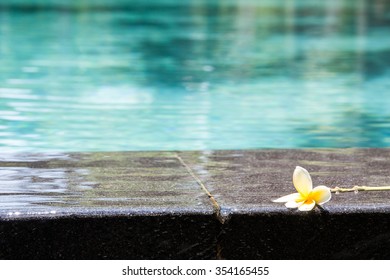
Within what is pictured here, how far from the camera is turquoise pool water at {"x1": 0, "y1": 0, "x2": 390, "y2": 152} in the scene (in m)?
4.97

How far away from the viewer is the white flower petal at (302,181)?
2.49 meters

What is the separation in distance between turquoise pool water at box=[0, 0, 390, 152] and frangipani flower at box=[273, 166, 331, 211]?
7.06ft

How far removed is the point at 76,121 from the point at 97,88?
4.77 ft

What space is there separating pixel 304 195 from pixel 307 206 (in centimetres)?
4

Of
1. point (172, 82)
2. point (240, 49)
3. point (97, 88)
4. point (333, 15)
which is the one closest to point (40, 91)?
point (97, 88)

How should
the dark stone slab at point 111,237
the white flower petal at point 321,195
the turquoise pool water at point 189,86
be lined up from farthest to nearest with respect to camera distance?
the turquoise pool water at point 189,86 < the white flower petal at point 321,195 < the dark stone slab at point 111,237

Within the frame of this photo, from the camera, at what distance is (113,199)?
2502 mm

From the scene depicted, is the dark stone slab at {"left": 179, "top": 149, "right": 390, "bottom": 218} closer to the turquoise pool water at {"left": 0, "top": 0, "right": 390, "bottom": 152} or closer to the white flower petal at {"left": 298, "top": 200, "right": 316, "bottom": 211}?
the white flower petal at {"left": 298, "top": 200, "right": 316, "bottom": 211}

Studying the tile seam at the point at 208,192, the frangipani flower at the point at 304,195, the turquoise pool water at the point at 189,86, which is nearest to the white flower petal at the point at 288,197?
the frangipani flower at the point at 304,195

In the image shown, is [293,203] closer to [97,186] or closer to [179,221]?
[179,221]

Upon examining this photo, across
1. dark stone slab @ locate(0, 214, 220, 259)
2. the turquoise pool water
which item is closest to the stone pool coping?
dark stone slab @ locate(0, 214, 220, 259)

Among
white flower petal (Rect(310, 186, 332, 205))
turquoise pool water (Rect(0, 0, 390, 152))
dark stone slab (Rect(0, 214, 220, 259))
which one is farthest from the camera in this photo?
turquoise pool water (Rect(0, 0, 390, 152))

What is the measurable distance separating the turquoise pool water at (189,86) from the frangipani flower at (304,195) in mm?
2153

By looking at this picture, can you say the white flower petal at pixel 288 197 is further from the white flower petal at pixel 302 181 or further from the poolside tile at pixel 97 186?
the poolside tile at pixel 97 186
